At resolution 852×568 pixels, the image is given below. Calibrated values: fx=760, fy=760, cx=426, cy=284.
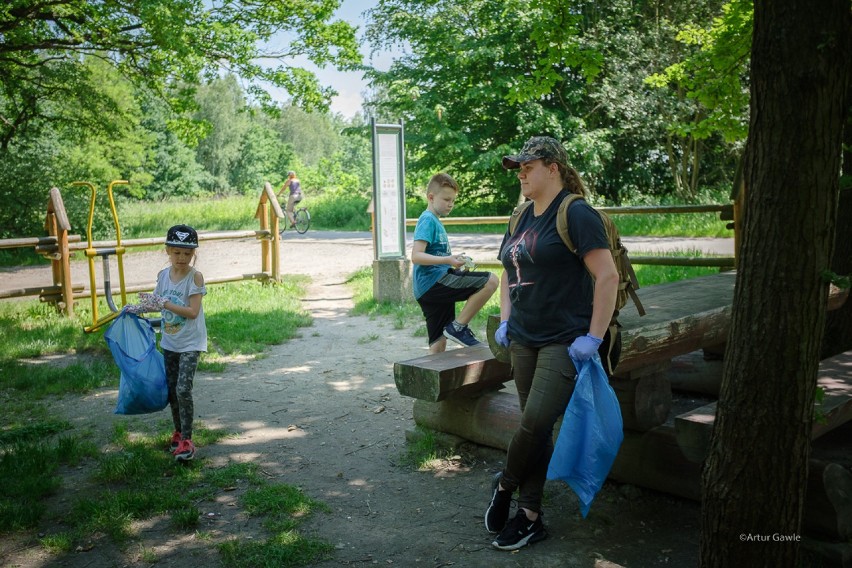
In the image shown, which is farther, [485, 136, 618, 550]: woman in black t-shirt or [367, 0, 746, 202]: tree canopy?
[367, 0, 746, 202]: tree canopy

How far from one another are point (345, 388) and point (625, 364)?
133 inches

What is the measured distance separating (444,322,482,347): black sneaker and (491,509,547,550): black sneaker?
1.94m

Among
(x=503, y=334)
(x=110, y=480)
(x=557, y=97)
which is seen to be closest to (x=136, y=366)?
(x=110, y=480)

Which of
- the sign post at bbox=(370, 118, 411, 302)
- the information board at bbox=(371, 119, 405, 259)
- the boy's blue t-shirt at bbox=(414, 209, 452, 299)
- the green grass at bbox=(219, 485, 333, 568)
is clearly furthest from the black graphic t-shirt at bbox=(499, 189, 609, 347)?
the information board at bbox=(371, 119, 405, 259)

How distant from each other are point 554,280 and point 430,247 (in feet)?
6.54

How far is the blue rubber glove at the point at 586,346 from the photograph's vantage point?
3.18 m

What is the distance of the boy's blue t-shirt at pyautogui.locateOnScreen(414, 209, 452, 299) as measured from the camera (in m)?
5.13

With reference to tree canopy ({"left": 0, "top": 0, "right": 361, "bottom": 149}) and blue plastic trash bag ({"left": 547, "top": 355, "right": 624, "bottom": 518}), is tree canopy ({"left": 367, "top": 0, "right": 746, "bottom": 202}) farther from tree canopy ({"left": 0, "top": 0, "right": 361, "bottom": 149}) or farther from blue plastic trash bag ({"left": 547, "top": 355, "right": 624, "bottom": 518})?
blue plastic trash bag ({"left": 547, "top": 355, "right": 624, "bottom": 518})

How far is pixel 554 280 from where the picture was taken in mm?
3283

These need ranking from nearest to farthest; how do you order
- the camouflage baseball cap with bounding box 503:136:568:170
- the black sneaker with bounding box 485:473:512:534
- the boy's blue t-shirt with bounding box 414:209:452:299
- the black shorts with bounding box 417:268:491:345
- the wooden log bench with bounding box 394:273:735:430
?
the camouflage baseball cap with bounding box 503:136:568:170 → the black sneaker with bounding box 485:473:512:534 → the wooden log bench with bounding box 394:273:735:430 → the boy's blue t-shirt with bounding box 414:209:452:299 → the black shorts with bounding box 417:268:491:345

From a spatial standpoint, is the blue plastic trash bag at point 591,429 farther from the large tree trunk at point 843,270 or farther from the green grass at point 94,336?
the green grass at point 94,336

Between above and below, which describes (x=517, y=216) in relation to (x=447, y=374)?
above

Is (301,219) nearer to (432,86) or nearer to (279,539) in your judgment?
(432,86)

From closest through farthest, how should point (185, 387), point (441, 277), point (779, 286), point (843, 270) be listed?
point (779, 286)
point (185, 387)
point (441, 277)
point (843, 270)
